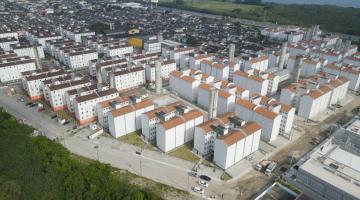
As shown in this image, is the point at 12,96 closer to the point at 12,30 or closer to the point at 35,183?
the point at 35,183

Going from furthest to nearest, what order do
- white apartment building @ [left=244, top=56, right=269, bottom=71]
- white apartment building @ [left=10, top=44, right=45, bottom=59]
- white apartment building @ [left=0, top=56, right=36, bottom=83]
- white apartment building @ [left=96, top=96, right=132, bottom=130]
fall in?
white apartment building @ [left=10, top=44, right=45, bottom=59] → white apartment building @ [left=244, top=56, right=269, bottom=71] → white apartment building @ [left=0, top=56, right=36, bottom=83] → white apartment building @ [left=96, top=96, right=132, bottom=130]

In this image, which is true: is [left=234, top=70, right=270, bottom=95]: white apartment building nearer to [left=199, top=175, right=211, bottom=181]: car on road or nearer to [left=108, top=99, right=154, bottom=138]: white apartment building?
[left=108, top=99, right=154, bottom=138]: white apartment building

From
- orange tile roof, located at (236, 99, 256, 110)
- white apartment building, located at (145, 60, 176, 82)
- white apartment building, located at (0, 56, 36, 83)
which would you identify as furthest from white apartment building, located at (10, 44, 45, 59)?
orange tile roof, located at (236, 99, 256, 110)

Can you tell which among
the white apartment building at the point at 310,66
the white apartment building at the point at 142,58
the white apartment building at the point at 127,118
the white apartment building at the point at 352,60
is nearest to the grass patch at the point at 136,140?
the white apartment building at the point at 127,118

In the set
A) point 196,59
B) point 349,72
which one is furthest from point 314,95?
point 196,59

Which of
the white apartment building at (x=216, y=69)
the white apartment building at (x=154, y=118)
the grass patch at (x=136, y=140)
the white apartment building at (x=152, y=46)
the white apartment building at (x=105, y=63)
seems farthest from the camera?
the white apartment building at (x=152, y=46)

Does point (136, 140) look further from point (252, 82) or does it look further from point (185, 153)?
point (252, 82)

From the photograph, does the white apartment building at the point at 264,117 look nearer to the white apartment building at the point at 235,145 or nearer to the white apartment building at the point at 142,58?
the white apartment building at the point at 235,145
